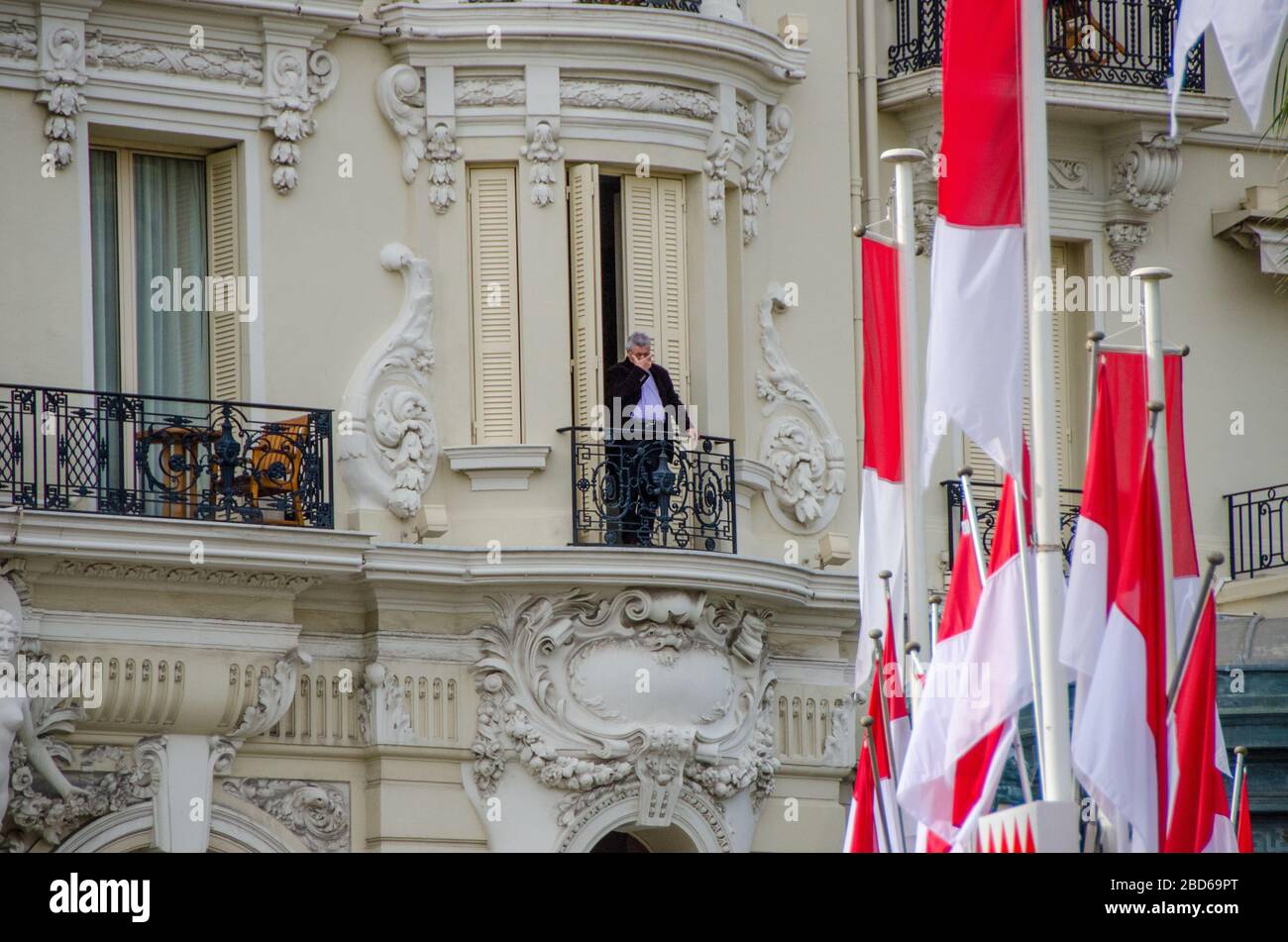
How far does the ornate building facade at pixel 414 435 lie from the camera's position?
73.5 ft

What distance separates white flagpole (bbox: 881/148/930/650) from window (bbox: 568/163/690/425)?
3555mm

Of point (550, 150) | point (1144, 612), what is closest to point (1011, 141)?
point (1144, 612)

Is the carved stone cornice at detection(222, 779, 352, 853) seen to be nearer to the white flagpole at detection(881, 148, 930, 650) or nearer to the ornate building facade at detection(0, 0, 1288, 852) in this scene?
the ornate building facade at detection(0, 0, 1288, 852)

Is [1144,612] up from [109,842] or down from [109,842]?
up

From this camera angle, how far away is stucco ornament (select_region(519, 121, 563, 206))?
24031 millimetres

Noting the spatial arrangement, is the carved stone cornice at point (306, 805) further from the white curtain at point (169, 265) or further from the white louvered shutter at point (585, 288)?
the white louvered shutter at point (585, 288)

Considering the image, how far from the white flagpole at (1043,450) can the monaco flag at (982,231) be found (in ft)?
0.23

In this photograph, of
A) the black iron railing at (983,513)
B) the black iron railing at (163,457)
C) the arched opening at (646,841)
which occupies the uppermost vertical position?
the black iron railing at (163,457)

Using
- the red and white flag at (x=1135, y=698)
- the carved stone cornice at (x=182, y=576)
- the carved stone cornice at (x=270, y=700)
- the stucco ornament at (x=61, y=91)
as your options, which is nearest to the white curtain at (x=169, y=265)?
the stucco ornament at (x=61, y=91)

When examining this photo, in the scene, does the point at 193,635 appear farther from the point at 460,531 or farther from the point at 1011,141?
the point at 1011,141

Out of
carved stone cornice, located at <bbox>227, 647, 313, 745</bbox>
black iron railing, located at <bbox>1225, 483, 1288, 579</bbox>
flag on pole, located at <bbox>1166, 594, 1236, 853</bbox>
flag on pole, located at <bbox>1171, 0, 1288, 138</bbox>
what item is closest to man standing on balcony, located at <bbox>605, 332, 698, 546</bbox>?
carved stone cornice, located at <bbox>227, 647, 313, 745</bbox>

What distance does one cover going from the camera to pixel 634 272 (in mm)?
24453

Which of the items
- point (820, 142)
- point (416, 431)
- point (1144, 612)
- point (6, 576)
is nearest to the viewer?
point (1144, 612)

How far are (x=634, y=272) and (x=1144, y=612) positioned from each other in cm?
820
